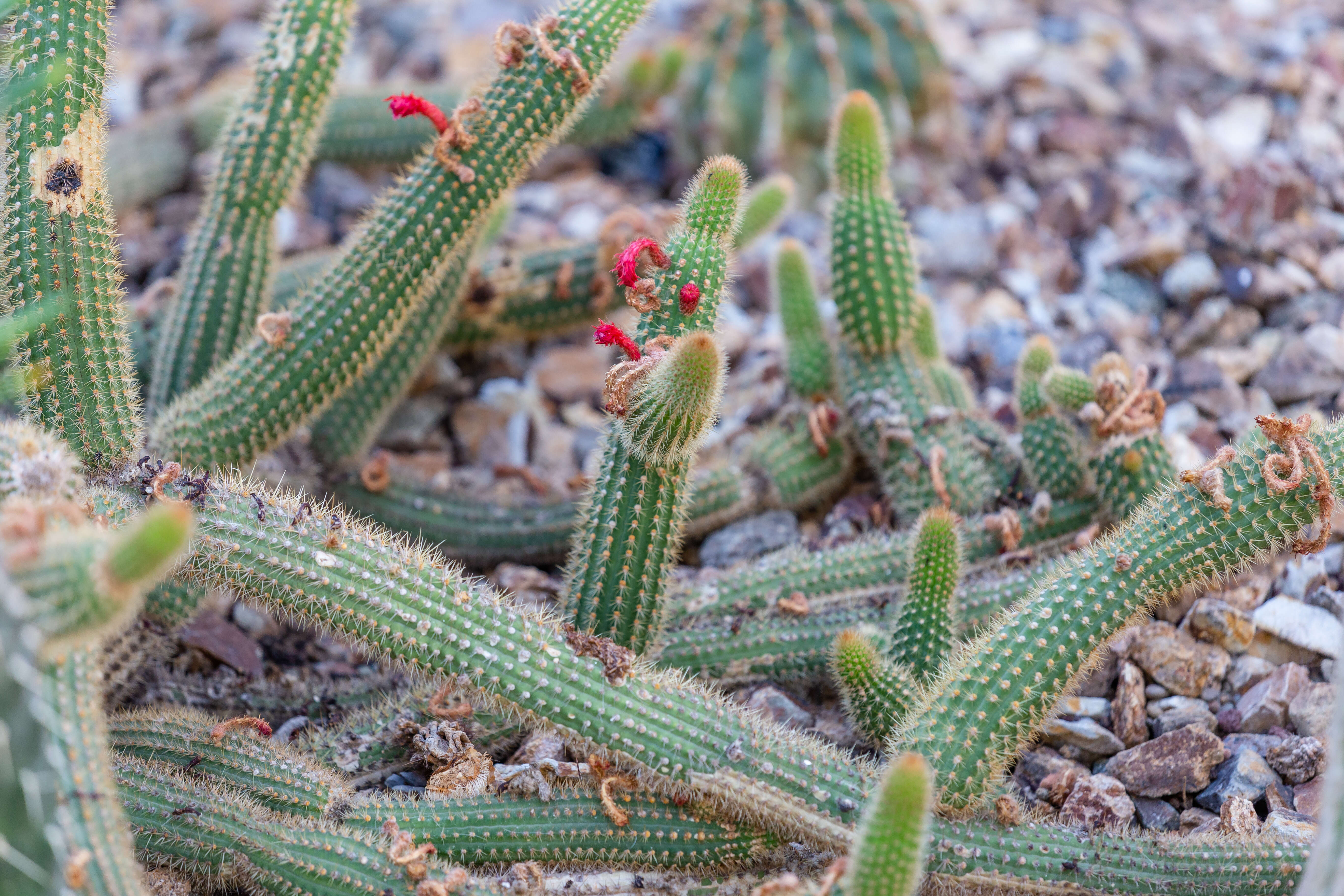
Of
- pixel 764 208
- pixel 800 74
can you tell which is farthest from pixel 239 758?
pixel 800 74

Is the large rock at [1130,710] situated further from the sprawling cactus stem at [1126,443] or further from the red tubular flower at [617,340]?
the red tubular flower at [617,340]

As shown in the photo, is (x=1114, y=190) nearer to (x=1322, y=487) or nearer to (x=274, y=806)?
(x=1322, y=487)

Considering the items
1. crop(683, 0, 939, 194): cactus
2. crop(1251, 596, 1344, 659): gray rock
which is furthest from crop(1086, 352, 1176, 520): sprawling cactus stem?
crop(683, 0, 939, 194): cactus

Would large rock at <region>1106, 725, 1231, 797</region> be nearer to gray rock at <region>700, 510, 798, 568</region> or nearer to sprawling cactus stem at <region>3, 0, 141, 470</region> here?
gray rock at <region>700, 510, 798, 568</region>

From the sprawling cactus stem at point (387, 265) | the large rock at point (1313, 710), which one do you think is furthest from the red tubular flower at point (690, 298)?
the large rock at point (1313, 710)

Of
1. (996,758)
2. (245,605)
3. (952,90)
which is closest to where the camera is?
(996,758)

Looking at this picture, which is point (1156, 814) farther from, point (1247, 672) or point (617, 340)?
point (617, 340)

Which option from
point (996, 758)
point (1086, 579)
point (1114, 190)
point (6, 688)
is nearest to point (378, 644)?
point (6, 688)
